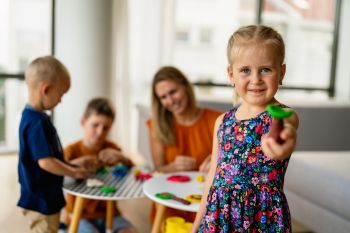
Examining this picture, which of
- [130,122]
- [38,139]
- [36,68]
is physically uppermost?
[36,68]

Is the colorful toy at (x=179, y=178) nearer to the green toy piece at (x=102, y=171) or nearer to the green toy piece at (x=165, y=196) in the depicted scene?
the green toy piece at (x=165, y=196)

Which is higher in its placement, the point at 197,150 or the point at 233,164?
the point at 233,164

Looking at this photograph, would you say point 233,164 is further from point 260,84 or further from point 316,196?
point 316,196

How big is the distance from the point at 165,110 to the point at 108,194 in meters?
0.54

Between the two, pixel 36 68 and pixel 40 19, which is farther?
pixel 40 19

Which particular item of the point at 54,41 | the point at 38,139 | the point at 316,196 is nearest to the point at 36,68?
the point at 38,139

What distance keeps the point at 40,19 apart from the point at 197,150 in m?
3.00

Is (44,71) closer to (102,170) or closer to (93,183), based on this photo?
(93,183)

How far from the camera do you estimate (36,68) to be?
1.57 metres

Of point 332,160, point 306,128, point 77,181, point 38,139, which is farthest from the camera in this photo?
point 306,128

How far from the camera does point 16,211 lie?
254 centimetres

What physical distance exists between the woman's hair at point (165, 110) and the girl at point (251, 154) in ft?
3.04

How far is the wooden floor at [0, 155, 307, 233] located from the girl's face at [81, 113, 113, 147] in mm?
592

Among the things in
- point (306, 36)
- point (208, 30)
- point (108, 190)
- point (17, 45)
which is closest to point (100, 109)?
point (108, 190)
